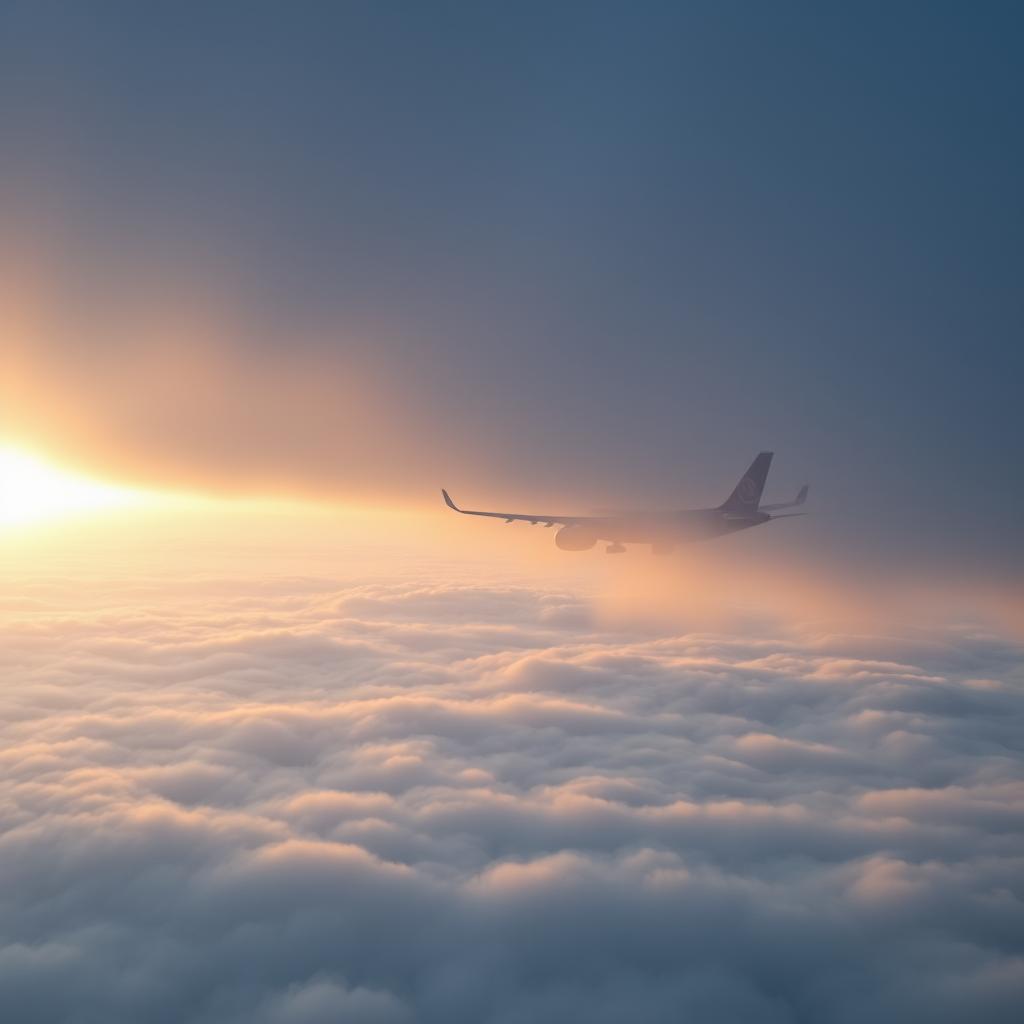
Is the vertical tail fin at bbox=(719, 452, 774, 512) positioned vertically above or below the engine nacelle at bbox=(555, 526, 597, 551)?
above

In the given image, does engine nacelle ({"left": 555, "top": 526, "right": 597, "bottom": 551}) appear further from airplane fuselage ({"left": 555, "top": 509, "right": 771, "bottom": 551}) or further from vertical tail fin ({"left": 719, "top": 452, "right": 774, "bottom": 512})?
vertical tail fin ({"left": 719, "top": 452, "right": 774, "bottom": 512})

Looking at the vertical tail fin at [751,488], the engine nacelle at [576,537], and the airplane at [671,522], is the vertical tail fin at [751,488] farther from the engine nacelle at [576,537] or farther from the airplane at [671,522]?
the engine nacelle at [576,537]

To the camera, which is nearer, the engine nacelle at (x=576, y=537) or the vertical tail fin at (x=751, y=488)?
the vertical tail fin at (x=751, y=488)

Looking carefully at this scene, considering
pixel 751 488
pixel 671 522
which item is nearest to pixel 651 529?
pixel 671 522

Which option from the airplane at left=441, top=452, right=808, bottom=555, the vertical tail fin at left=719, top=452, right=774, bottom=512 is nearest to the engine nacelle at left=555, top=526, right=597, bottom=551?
the airplane at left=441, top=452, right=808, bottom=555

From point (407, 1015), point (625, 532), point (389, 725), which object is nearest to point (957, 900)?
point (625, 532)

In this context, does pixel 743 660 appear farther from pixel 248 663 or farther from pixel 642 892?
pixel 248 663

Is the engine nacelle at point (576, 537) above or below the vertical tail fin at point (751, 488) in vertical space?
below

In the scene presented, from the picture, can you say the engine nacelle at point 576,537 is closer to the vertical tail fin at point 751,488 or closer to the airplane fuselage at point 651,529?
the airplane fuselage at point 651,529

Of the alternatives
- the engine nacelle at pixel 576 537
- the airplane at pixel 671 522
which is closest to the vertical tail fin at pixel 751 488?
the airplane at pixel 671 522
